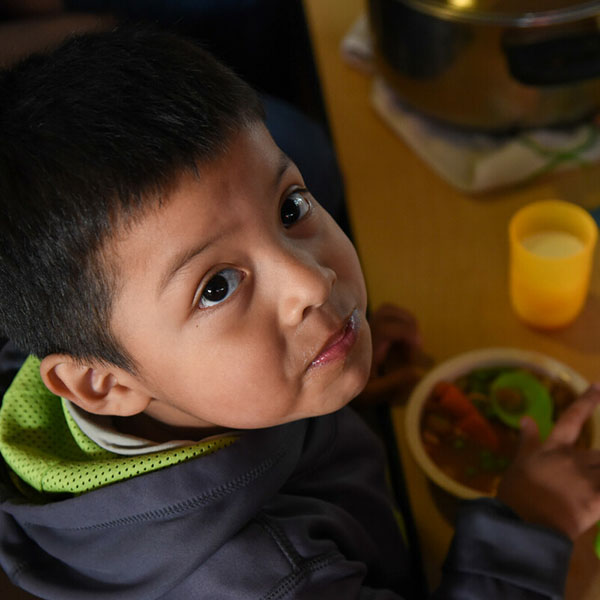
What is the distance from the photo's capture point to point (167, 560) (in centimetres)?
65

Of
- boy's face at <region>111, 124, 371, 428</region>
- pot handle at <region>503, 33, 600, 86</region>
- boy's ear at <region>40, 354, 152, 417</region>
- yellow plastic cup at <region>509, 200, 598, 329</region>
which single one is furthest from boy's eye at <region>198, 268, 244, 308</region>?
pot handle at <region>503, 33, 600, 86</region>

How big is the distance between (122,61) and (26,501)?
0.38 meters

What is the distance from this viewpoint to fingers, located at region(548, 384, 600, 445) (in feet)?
2.59

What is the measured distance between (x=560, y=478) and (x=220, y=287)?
39cm

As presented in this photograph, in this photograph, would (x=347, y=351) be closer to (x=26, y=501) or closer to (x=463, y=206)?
(x=26, y=501)

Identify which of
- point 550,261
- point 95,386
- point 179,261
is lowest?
point 550,261

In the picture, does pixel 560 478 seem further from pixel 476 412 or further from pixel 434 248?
pixel 434 248

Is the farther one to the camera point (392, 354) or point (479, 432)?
point (392, 354)

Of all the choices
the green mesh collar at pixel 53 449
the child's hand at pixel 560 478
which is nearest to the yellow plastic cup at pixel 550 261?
the child's hand at pixel 560 478

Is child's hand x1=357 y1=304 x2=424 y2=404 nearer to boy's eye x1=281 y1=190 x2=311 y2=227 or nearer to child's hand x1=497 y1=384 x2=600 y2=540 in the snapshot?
child's hand x1=497 y1=384 x2=600 y2=540

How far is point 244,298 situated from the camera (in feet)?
2.00

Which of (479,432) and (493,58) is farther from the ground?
(493,58)

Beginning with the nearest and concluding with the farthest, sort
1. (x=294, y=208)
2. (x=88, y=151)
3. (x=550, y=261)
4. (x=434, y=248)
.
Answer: (x=88, y=151)
(x=294, y=208)
(x=550, y=261)
(x=434, y=248)

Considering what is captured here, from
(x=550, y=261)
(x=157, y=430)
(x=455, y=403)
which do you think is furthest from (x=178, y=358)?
(x=550, y=261)
